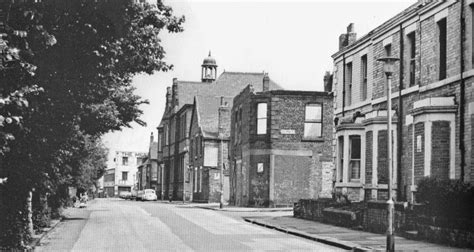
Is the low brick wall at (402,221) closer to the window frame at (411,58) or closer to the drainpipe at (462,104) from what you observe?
the drainpipe at (462,104)

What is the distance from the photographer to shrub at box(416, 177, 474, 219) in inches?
702

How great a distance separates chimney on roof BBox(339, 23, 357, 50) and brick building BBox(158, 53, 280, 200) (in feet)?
113

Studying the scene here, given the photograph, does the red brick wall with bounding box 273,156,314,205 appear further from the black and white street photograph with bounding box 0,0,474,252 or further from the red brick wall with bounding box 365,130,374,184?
the red brick wall with bounding box 365,130,374,184

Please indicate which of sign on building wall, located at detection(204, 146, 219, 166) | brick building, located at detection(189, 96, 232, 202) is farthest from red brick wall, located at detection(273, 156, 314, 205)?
sign on building wall, located at detection(204, 146, 219, 166)

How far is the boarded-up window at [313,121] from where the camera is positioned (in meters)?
47.5

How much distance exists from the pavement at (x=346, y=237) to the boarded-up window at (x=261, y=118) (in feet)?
60.5

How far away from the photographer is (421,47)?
82.4ft

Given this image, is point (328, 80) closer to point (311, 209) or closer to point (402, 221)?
point (311, 209)

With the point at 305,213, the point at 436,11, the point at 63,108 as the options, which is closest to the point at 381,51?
the point at 436,11

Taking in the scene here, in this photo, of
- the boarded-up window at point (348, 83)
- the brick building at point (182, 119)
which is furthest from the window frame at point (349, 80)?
the brick building at point (182, 119)

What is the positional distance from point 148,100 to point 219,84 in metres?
49.4

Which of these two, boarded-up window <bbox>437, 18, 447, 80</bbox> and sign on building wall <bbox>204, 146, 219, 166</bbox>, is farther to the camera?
sign on building wall <bbox>204, 146, 219, 166</bbox>

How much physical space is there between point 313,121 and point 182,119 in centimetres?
3533

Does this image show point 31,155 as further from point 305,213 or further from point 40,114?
point 305,213
